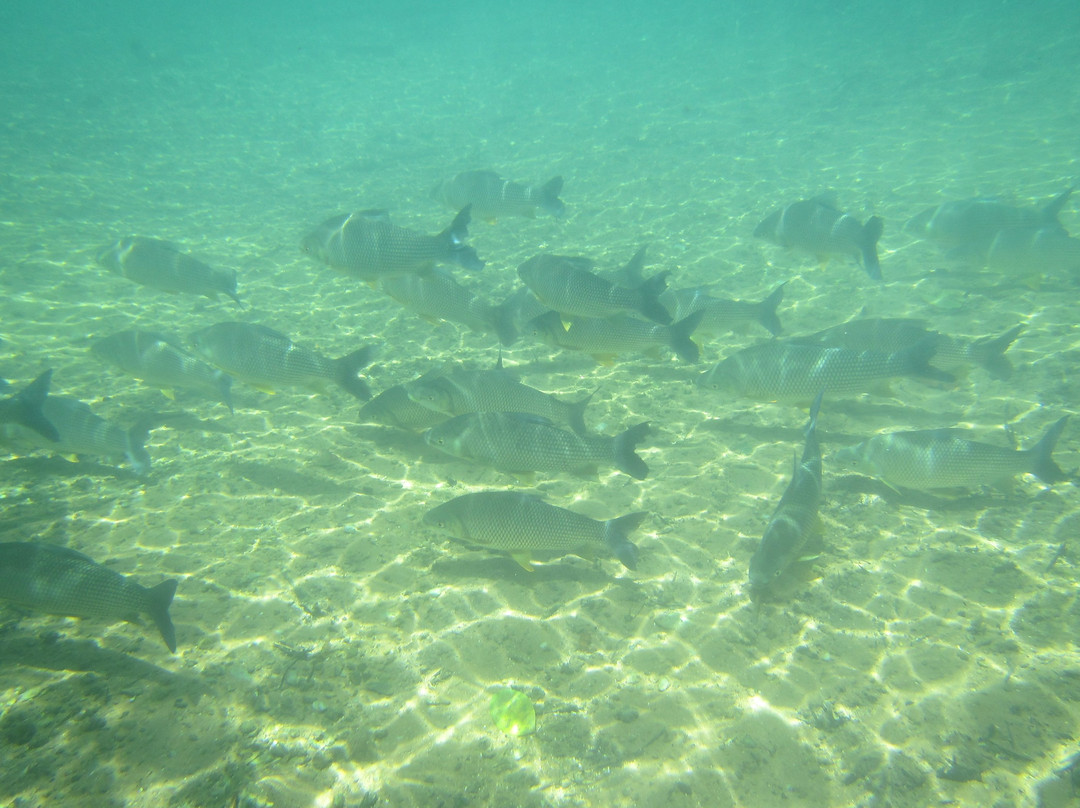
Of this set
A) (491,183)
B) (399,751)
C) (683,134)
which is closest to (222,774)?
(399,751)

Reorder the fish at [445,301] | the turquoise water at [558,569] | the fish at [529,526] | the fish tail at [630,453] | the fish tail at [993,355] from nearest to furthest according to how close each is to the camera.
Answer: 1. the turquoise water at [558,569]
2. the fish at [529,526]
3. the fish tail at [630,453]
4. the fish tail at [993,355]
5. the fish at [445,301]

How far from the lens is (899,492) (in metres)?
5.71

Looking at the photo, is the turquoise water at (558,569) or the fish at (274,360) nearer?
the turquoise water at (558,569)

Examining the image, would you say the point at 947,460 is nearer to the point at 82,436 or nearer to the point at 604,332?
the point at 604,332

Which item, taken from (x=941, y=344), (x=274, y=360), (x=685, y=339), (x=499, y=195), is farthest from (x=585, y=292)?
(x=941, y=344)

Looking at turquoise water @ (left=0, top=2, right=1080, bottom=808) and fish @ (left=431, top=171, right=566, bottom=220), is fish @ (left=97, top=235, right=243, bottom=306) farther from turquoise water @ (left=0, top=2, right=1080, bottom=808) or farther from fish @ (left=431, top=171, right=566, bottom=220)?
fish @ (left=431, top=171, right=566, bottom=220)

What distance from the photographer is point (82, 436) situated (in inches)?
231

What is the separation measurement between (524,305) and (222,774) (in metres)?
6.00

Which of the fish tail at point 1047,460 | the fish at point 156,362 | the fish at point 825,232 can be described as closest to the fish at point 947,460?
the fish tail at point 1047,460

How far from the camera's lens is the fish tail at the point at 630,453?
5074mm

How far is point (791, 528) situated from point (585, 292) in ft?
10.5

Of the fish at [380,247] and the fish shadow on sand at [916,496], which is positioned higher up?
the fish at [380,247]

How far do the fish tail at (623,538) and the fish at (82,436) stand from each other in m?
5.61

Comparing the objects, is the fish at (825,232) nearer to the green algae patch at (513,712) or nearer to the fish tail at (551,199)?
the fish tail at (551,199)
